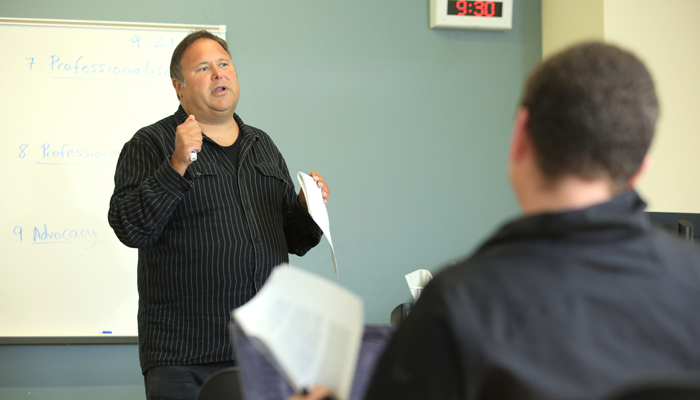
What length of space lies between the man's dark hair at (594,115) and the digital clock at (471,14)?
2.38 m

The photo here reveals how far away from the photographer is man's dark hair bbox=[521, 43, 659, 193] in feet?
2.08

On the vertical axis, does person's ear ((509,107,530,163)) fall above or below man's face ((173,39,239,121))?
below

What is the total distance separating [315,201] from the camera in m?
1.68

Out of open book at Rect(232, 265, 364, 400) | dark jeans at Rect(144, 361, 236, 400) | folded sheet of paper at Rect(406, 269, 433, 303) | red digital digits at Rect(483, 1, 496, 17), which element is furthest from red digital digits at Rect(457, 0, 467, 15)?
open book at Rect(232, 265, 364, 400)

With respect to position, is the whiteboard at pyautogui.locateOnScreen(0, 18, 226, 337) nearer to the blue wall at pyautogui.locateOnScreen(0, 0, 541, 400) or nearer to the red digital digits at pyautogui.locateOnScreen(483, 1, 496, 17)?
the blue wall at pyautogui.locateOnScreen(0, 0, 541, 400)

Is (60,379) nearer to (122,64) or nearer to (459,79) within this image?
(122,64)

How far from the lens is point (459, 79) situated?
298 centimetres

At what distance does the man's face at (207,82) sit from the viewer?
1.76 m

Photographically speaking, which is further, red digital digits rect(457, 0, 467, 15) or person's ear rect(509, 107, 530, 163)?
red digital digits rect(457, 0, 467, 15)

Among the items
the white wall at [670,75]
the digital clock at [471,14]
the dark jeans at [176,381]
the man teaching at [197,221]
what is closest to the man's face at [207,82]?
the man teaching at [197,221]

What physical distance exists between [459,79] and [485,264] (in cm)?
253

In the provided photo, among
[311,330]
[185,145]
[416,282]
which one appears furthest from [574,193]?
[185,145]

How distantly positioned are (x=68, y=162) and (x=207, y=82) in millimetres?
1217

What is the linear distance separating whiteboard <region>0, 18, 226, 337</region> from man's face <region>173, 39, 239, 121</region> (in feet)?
3.06
